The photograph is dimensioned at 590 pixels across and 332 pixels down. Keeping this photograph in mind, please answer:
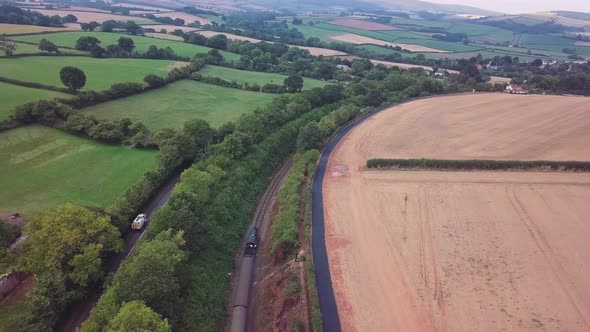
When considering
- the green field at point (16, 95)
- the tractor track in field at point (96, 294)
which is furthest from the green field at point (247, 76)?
the tractor track in field at point (96, 294)

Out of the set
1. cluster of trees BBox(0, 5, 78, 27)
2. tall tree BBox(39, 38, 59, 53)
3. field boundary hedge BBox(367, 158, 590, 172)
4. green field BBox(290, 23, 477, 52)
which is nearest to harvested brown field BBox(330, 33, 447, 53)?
green field BBox(290, 23, 477, 52)

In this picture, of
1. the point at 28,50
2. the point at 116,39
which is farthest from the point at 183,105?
the point at 116,39

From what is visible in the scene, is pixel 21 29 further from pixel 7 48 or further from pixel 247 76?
pixel 247 76

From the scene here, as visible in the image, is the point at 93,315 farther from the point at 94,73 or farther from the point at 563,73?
the point at 563,73

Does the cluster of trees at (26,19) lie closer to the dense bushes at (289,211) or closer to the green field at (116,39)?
the green field at (116,39)

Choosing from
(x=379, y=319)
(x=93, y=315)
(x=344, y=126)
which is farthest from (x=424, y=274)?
(x=344, y=126)

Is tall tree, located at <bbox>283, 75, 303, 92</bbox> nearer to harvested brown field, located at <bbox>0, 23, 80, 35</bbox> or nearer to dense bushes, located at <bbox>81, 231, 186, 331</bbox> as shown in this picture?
dense bushes, located at <bbox>81, 231, 186, 331</bbox>
